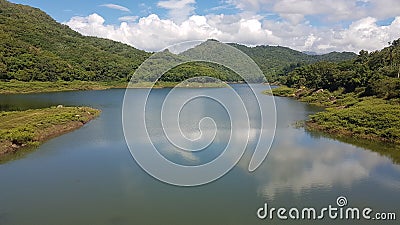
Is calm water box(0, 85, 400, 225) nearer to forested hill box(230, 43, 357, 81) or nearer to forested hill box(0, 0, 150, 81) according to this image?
forested hill box(0, 0, 150, 81)

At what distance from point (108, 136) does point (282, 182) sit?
12.3 meters

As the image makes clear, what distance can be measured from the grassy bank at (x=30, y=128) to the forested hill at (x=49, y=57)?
37820mm

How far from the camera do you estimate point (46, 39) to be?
82688 mm

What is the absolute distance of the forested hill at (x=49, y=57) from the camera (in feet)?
202

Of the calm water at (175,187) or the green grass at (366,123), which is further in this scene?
the green grass at (366,123)

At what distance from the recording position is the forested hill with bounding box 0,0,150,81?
6153cm

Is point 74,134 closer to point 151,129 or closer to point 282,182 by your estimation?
point 151,129

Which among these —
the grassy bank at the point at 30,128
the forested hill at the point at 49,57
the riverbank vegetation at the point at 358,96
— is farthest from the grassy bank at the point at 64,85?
the grassy bank at the point at 30,128

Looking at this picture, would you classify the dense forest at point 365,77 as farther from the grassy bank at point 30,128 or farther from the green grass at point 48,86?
the green grass at point 48,86

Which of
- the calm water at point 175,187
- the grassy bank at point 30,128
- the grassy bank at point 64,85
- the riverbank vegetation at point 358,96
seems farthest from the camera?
the grassy bank at point 64,85

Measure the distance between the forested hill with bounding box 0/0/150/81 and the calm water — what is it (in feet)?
160

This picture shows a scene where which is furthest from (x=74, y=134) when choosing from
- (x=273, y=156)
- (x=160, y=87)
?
(x=160, y=87)

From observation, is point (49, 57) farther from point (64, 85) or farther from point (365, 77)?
point (365, 77)

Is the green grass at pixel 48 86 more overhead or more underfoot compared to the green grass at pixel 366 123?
more overhead
